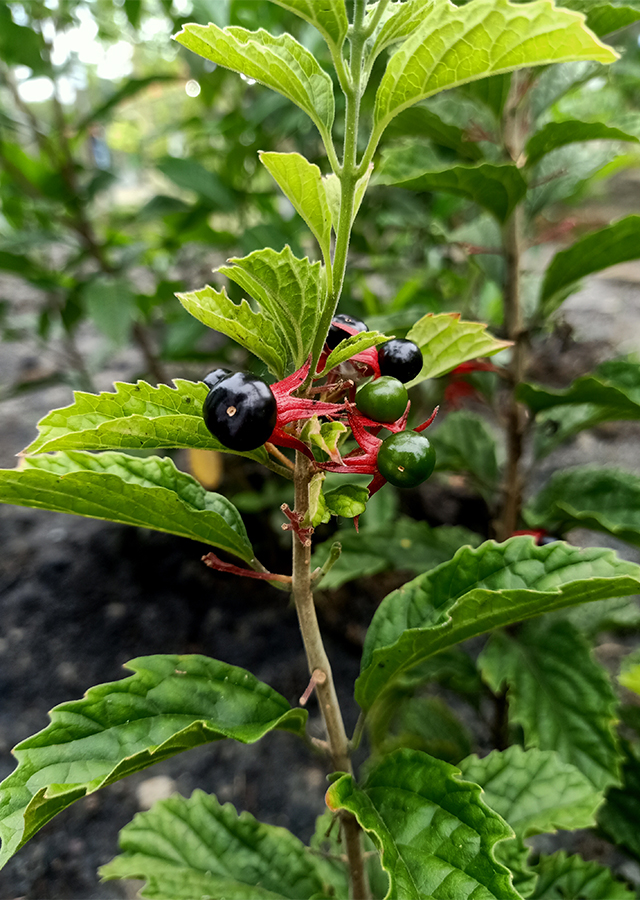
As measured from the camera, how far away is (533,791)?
93cm

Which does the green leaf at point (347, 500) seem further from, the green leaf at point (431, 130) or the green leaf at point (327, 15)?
the green leaf at point (431, 130)

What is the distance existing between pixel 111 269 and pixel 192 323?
1.54ft

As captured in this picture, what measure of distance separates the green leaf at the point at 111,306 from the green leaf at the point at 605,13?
4.64 feet

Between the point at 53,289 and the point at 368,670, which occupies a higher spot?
the point at 53,289

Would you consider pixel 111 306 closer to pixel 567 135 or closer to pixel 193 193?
pixel 193 193

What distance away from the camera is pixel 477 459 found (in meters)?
1.58

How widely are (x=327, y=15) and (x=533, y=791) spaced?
104 cm

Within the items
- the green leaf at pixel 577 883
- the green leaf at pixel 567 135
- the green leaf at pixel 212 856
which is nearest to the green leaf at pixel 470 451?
the green leaf at pixel 567 135

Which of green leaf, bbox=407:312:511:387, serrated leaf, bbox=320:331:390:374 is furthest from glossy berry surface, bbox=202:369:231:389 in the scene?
green leaf, bbox=407:312:511:387

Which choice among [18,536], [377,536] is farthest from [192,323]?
[18,536]

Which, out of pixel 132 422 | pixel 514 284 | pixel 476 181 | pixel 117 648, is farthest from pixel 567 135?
pixel 117 648

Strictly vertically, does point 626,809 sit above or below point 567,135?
below

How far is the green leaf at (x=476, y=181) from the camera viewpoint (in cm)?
101

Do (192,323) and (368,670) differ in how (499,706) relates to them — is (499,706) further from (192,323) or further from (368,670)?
(192,323)
